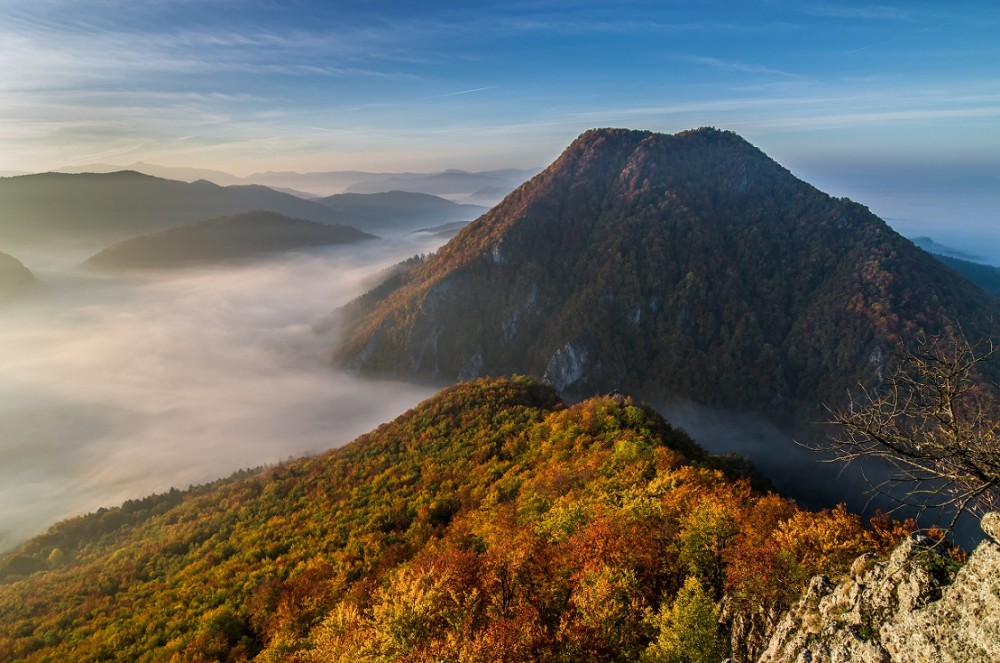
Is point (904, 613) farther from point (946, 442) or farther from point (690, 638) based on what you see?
point (690, 638)

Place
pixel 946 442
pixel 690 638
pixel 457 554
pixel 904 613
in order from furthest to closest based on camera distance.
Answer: pixel 457 554
pixel 690 638
pixel 904 613
pixel 946 442

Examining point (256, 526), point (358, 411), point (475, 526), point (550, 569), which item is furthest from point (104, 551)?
point (358, 411)

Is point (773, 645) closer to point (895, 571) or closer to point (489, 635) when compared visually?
point (895, 571)

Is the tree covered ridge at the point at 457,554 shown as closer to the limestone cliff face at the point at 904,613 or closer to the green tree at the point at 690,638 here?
the green tree at the point at 690,638

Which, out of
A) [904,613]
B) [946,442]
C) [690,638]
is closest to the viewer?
[946,442]

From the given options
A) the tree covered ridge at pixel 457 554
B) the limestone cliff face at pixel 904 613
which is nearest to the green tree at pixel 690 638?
the tree covered ridge at pixel 457 554

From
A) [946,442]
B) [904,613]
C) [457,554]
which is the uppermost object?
[946,442]

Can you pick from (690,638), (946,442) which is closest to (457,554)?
(690,638)

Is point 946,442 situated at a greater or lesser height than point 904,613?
greater
